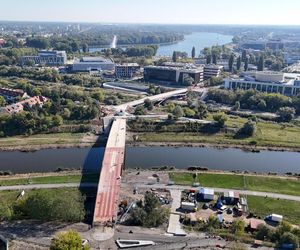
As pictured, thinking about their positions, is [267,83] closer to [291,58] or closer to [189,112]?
[189,112]

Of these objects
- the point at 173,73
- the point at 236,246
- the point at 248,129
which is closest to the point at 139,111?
the point at 248,129

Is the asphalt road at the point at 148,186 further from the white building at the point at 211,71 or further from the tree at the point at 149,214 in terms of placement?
the white building at the point at 211,71

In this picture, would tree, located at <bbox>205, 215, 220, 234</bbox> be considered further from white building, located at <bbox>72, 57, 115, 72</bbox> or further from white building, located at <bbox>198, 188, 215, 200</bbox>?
white building, located at <bbox>72, 57, 115, 72</bbox>

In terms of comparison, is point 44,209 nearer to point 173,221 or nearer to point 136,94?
point 173,221

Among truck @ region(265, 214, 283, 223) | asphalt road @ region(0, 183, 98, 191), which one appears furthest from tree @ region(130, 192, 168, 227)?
truck @ region(265, 214, 283, 223)

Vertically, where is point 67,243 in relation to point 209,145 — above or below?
above
